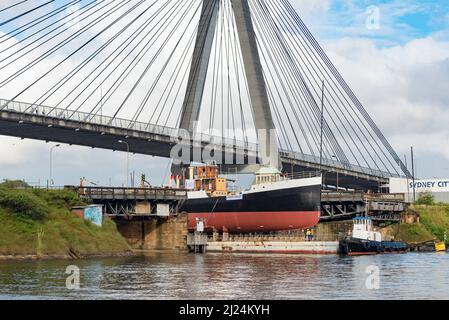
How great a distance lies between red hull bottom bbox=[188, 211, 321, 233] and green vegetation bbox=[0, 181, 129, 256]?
69.3 feet

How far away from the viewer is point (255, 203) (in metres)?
90.2

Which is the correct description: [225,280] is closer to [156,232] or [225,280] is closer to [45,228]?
[45,228]

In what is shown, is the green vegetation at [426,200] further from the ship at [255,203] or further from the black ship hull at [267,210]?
the black ship hull at [267,210]

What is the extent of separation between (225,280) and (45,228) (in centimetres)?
2737

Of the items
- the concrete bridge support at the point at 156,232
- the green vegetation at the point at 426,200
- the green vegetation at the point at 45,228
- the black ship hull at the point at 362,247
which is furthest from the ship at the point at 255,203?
the green vegetation at the point at 426,200

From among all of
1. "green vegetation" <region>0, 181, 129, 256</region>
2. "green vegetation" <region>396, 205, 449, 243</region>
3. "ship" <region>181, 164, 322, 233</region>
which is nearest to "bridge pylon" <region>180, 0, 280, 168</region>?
"ship" <region>181, 164, 322, 233</region>

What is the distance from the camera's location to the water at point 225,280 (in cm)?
3712

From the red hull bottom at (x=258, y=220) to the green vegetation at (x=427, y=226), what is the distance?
70.6 ft

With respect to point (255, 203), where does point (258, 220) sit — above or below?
below

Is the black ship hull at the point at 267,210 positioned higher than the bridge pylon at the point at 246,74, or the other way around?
the bridge pylon at the point at 246,74

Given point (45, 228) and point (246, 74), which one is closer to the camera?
point (45, 228)

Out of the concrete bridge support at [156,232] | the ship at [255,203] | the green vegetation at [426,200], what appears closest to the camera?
the ship at [255,203]

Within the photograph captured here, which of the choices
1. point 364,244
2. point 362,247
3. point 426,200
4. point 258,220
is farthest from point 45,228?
point 426,200

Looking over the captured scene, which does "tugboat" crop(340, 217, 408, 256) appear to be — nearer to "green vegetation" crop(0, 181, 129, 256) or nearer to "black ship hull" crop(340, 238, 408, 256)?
"black ship hull" crop(340, 238, 408, 256)
